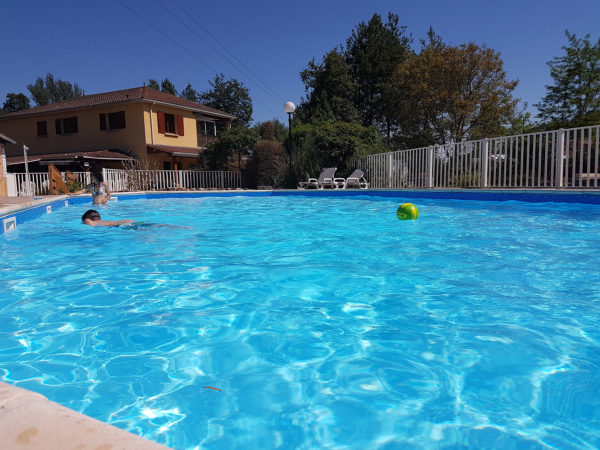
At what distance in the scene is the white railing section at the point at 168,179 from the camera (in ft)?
63.6

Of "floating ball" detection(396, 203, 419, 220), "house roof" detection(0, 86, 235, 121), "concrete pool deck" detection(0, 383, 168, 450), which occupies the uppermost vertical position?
"house roof" detection(0, 86, 235, 121)

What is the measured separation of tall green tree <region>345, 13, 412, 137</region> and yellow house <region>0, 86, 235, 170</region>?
11.6 metres

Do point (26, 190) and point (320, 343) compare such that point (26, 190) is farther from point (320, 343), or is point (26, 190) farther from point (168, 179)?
point (320, 343)

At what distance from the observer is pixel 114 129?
24.5m

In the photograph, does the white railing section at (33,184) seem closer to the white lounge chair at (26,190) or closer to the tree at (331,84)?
the white lounge chair at (26,190)

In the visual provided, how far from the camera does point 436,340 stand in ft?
8.13

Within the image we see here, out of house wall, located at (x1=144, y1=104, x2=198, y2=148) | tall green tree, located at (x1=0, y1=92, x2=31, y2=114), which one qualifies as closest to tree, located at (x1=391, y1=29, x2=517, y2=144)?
house wall, located at (x1=144, y1=104, x2=198, y2=148)

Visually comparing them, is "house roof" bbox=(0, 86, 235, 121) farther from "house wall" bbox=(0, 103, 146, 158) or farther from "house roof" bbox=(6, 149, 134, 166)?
"house roof" bbox=(6, 149, 134, 166)

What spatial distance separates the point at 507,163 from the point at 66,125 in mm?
25681

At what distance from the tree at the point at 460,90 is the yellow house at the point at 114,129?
1268 centimetres

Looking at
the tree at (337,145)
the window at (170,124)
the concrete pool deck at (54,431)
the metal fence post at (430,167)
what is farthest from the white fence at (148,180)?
the concrete pool deck at (54,431)

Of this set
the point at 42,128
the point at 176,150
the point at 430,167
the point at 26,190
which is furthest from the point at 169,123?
the point at 430,167

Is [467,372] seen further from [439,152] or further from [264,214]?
[439,152]

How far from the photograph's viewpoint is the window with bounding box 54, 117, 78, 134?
→ 25594 mm
